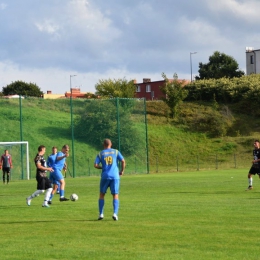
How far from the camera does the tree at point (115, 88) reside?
74688 millimetres

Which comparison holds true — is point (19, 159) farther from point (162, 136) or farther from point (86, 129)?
point (162, 136)

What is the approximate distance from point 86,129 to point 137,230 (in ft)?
112

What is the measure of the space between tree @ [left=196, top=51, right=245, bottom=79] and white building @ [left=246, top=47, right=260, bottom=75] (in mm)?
3960

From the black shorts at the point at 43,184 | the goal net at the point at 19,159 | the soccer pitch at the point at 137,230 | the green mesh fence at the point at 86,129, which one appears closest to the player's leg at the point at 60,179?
the soccer pitch at the point at 137,230

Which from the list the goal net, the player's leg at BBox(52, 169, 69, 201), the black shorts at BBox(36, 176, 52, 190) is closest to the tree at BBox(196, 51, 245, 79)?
the goal net

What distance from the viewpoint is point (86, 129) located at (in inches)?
1875

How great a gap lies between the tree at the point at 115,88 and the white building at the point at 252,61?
105ft

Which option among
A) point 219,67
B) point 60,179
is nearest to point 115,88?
point 219,67

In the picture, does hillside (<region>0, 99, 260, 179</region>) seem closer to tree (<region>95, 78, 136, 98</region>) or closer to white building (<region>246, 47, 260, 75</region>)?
tree (<region>95, 78, 136, 98</region>)

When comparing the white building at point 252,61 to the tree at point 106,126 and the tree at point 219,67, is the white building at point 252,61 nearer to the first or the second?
the tree at point 219,67

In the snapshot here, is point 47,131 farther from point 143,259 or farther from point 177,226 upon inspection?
point 143,259

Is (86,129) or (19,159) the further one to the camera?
(86,129)

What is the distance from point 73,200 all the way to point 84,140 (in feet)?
85.4

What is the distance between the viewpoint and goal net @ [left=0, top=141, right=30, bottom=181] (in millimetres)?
42750
